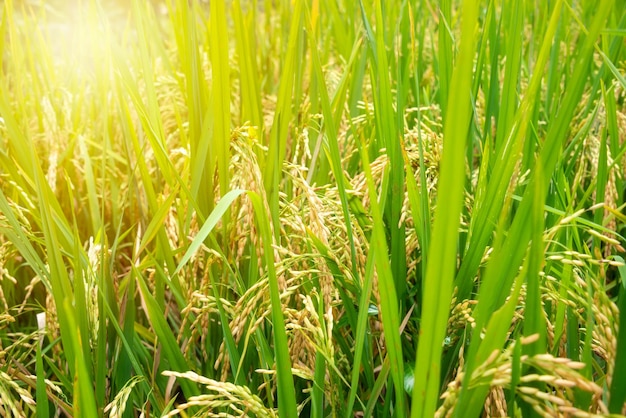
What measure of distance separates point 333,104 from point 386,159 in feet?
0.79

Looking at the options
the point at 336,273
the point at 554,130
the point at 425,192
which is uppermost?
the point at 554,130

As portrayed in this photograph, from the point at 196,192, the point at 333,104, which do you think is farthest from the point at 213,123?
the point at 333,104

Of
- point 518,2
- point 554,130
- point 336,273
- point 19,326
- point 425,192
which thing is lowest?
point 19,326

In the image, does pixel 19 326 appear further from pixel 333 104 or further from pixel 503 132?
pixel 503 132

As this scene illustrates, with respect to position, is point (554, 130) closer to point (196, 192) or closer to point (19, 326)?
point (196, 192)

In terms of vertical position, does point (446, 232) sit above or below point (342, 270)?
above

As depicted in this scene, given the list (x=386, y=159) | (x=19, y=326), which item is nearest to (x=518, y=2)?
(x=386, y=159)

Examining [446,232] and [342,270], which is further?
[342,270]

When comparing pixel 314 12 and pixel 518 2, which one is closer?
pixel 518 2

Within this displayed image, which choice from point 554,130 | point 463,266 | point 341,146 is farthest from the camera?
point 341,146

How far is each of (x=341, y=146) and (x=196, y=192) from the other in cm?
51

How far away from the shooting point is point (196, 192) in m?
0.91

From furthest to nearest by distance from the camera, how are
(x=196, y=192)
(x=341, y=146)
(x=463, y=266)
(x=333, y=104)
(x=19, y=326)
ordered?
(x=341, y=146), (x=19, y=326), (x=333, y=104), (x=196, y=192), (x=463, y=266)

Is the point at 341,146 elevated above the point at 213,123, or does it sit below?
below
